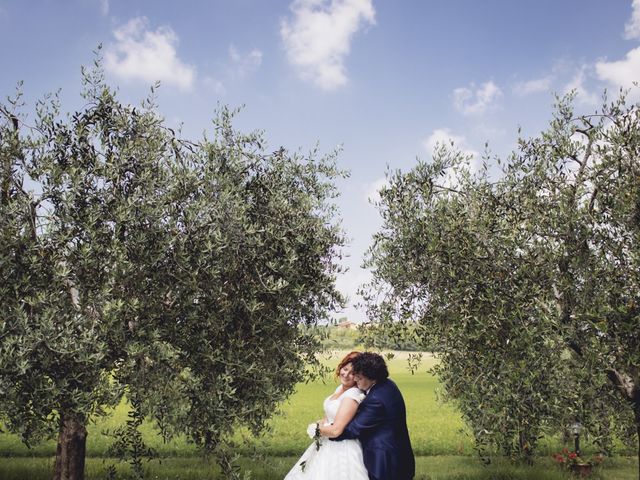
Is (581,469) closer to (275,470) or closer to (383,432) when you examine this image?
(275,470)

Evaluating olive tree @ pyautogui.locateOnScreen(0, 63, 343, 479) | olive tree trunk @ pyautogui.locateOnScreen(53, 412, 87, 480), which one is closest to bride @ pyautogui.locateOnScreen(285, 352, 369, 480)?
olive tree @ pyautogui.locateOnScreen(0, 63, 343, 479)

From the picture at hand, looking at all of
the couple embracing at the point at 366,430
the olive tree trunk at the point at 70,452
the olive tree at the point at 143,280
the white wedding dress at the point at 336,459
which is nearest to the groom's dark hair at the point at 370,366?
the couple embracing at the point at 366,430

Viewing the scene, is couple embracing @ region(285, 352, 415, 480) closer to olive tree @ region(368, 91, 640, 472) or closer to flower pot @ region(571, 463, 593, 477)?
olive tree @ region(368, 91, 640, 472)

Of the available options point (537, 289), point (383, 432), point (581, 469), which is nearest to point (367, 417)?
point (383, 432)

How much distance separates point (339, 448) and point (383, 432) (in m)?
0.85

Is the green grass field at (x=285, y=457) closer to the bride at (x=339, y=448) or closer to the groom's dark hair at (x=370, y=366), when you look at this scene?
the bride at (x=339, y=448)

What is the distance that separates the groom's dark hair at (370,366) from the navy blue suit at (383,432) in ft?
0.48

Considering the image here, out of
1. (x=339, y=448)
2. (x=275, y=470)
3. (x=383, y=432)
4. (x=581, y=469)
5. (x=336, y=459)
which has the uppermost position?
(x=383, y=432)

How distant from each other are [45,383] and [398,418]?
6.46m

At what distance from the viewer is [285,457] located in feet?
81.3

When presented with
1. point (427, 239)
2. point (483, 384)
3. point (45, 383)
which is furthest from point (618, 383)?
point (45, 383)

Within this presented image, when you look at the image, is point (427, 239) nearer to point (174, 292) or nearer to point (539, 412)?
point (539, 412)

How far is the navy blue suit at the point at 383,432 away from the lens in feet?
30.9

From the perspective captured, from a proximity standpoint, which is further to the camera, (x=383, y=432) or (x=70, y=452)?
(x=70, y=452)
